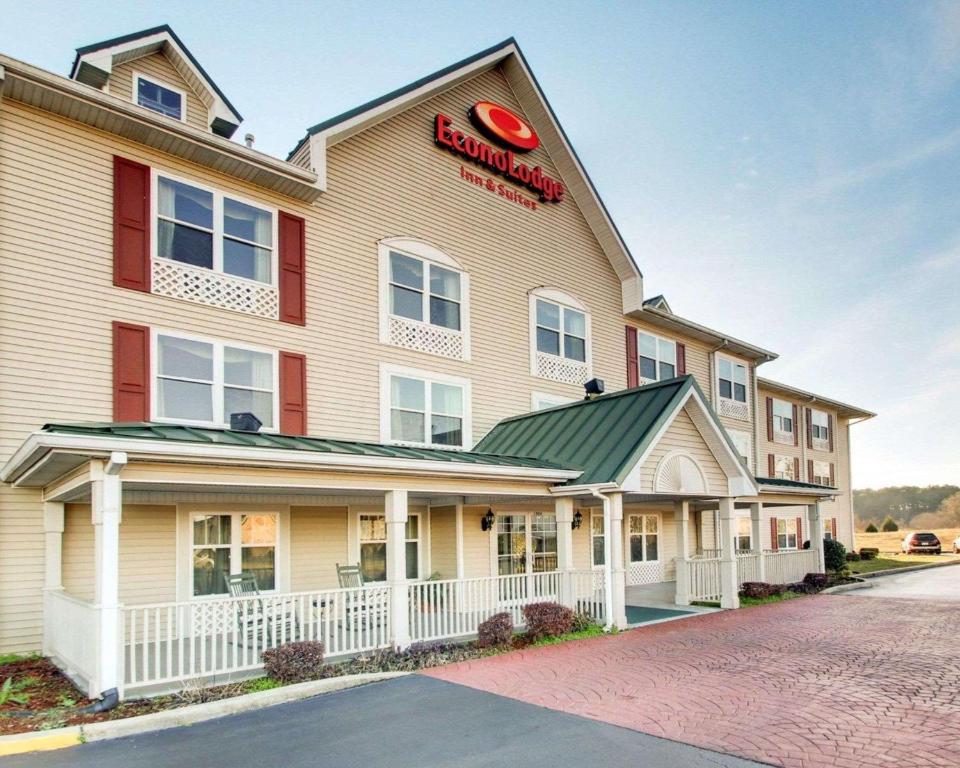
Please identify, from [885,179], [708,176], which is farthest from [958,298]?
[708,176]

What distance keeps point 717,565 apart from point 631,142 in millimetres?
12188

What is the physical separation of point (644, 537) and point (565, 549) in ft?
30.1

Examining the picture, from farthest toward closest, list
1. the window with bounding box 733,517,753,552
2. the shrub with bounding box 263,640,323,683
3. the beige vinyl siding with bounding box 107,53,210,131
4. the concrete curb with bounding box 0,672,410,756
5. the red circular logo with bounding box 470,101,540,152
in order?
the window with bounding box 733,517,753,552 → the red circular logo with bounding box 470,101,540,152 → the beige vinyl siding with bounding box 107,53,210,131 → the shrub with bounding box 263,640,323,683 → the concrete curb with bounding box 0,672,410,756

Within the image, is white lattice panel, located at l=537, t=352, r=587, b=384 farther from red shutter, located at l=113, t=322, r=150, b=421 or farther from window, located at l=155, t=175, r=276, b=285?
red shutter, located at l=113, t=322, r=150, b=421

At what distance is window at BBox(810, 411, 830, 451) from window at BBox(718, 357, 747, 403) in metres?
9.41

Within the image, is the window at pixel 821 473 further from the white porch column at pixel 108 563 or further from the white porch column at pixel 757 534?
the white porch column at pixel 108 563

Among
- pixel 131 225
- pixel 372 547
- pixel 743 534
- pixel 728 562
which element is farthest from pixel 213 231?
pixel 743 534

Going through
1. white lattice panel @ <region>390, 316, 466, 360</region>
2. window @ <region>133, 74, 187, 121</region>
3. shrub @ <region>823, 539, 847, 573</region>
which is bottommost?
shrub @ <region>823, 539, 847, 573</region>

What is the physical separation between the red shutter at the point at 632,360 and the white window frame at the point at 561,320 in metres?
1.81

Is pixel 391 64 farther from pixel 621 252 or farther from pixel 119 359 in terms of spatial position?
pixel 119 359

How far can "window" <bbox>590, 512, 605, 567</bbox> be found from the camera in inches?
772

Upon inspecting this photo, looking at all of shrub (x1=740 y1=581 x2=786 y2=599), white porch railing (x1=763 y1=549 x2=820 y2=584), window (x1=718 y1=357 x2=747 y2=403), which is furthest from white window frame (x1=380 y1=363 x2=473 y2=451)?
window (x1=718 y1=357 x2=747 y2=403)

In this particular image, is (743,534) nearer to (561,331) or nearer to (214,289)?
(561,331)

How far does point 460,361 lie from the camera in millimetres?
16781
